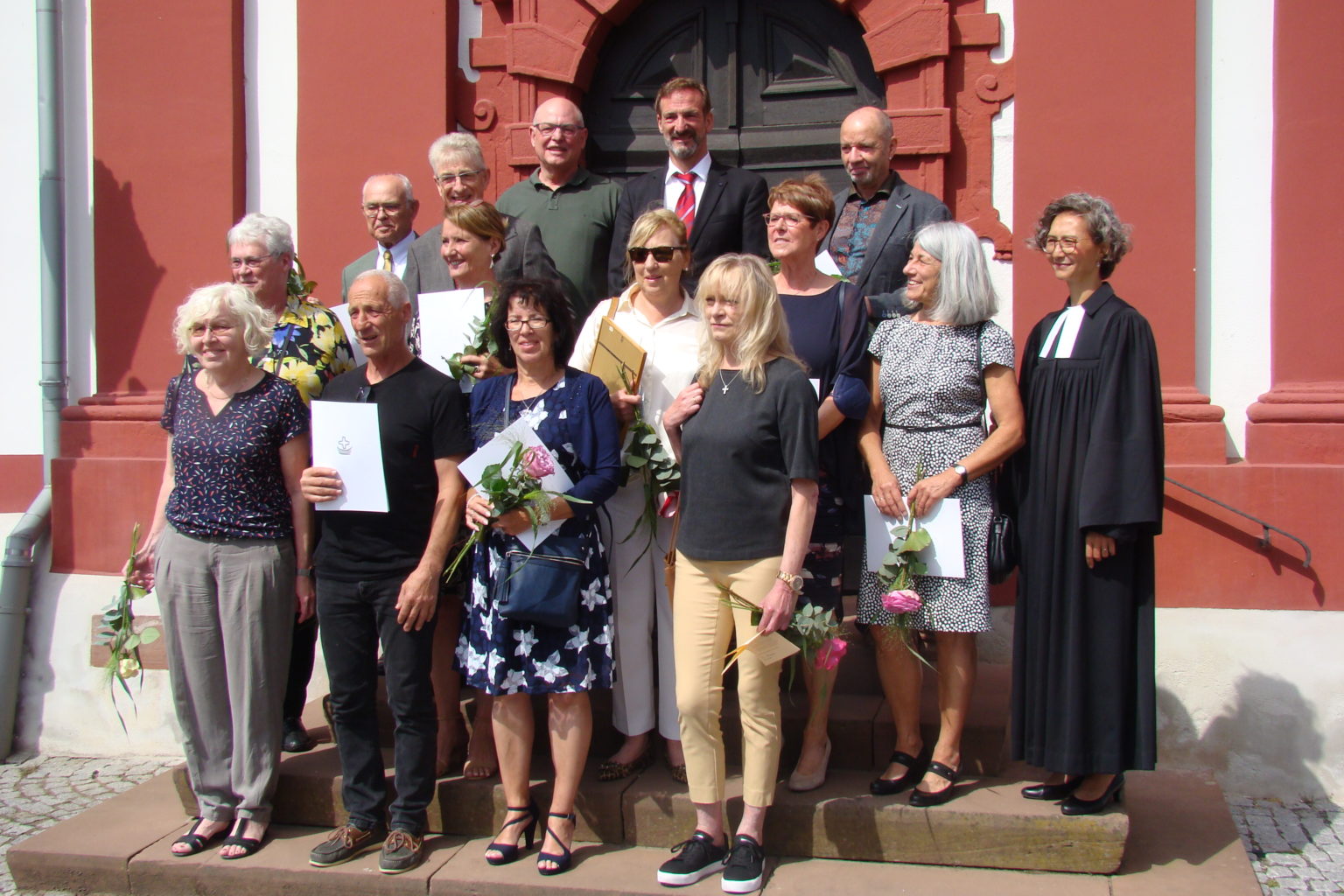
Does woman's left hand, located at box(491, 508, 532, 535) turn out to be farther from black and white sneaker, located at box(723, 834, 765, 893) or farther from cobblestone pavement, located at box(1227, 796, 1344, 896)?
cobblestone pavement, located at box(1227, 796, 1344, 896)

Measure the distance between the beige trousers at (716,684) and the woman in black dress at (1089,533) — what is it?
86 centimetres

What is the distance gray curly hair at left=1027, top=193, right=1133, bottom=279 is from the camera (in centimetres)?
359

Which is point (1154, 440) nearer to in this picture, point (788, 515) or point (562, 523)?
point (788, 515)

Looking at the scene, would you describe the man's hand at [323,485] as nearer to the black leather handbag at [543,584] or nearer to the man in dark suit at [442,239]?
the black leather handbag at [543,584]

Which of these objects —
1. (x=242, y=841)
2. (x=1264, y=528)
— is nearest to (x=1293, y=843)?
(x=1264, y=528)

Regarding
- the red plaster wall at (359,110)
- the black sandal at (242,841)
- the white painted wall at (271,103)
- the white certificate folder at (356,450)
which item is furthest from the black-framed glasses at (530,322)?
the white painted wall at (271,103)

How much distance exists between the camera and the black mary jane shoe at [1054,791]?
367 centimetres

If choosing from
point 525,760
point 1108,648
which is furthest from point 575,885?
point 1108,648

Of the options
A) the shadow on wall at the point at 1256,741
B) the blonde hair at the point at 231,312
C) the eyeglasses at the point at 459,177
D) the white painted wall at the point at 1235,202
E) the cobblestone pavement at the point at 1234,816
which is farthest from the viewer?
the white painted wall at the point at 1235,202

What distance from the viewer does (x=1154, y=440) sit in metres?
3.50

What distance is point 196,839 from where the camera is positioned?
391 centimetres

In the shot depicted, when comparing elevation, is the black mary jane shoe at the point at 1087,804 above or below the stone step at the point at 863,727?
below

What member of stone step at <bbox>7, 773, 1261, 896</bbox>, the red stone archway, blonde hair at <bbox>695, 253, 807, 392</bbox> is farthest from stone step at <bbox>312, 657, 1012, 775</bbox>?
the red stone archway

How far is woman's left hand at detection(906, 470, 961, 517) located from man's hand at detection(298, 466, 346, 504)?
181 centimetres
